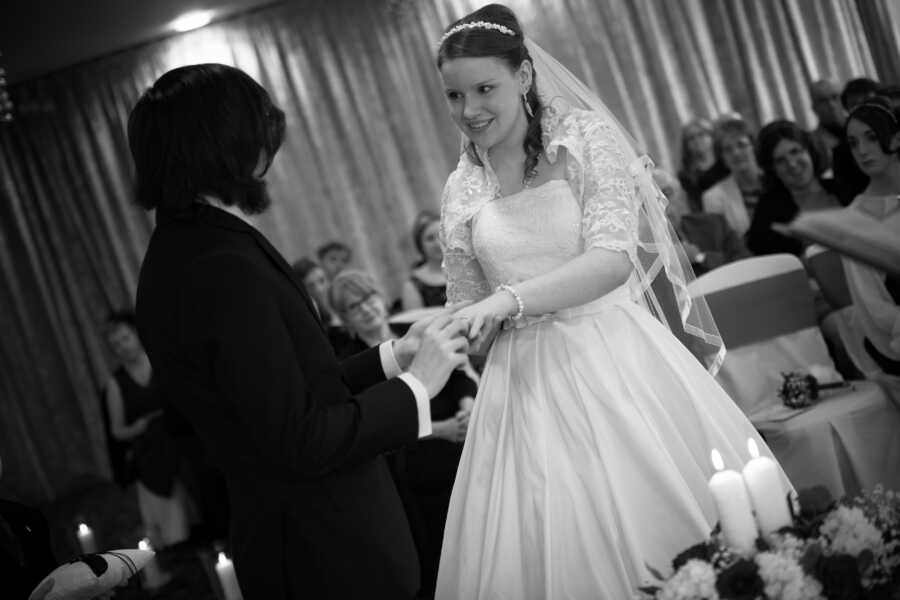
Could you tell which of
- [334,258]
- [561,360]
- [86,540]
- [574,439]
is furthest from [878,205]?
[334,258]

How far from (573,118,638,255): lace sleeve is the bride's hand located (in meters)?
0.24

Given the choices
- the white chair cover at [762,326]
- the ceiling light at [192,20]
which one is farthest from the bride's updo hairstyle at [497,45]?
the ceiling light at [192,20]

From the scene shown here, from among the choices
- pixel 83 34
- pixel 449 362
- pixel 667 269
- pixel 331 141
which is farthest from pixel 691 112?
pixel 449 362

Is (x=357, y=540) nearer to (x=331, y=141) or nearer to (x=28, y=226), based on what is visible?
(x=331, y=141)

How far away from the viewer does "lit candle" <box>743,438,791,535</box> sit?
1615 millimetres

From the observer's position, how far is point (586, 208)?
7.89 feet

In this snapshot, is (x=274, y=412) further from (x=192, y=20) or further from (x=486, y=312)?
(x=192, y=20)

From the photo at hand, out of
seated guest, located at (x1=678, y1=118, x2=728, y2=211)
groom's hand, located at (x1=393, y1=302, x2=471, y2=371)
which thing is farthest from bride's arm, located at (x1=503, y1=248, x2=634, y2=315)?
seated guest, located at (x1=678, y1=118, x2=728, y2=211)

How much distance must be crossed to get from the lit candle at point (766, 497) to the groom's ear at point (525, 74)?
Result: 4.04 ft

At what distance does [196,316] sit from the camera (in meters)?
1.64

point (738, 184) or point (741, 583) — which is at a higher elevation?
point (738, 184)

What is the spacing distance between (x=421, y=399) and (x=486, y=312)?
497 millimetres

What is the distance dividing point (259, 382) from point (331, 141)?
22.4 feet

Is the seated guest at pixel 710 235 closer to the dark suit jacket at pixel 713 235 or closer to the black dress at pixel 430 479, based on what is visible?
the dark suit jacket at pixel 713 235
